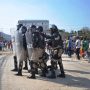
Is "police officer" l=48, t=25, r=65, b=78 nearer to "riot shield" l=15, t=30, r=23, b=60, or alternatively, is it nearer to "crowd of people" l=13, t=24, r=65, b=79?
"crowd of people" l=13, t=24, r=65, b=79

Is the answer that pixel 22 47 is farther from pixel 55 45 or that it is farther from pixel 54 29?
pixel 54 29

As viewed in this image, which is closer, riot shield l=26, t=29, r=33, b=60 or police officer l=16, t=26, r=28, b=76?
riot shield l=26, t=29, r=33, b=60

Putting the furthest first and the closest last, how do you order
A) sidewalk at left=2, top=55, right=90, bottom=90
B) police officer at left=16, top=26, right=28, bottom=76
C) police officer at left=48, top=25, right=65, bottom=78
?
1. police officer at left=16, top=26, right=28, bottom=76
2. police officer at left=48, top=25, right=65, bottom=78
3. sidewalk at left=2, top=55, right=90, bottom=90

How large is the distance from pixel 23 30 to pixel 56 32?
4.83 feet

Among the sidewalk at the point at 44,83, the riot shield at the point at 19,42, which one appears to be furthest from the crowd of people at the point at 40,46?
the sidewalk at the point at 44,83

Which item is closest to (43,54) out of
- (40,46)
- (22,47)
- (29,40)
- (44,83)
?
(40,46)

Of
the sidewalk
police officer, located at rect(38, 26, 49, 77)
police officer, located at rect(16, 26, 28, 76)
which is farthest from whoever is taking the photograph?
police officer, located at rect(16, 26, 28, 76)

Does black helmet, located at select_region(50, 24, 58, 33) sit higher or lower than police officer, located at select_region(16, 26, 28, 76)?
higher

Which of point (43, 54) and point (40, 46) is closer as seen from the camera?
point (40, 46)

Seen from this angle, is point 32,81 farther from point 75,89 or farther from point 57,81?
point 75,89

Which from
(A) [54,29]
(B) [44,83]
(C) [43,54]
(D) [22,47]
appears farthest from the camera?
(D) [22,47]

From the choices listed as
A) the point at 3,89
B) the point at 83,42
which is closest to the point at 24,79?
the point at 3,89

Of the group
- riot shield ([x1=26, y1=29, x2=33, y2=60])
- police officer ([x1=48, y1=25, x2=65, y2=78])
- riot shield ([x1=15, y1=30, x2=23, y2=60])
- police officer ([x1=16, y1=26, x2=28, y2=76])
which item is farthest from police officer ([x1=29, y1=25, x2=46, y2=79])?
riot shield ([x1=15, y1=30, x2=23, y2=60])

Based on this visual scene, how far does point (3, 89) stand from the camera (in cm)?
1063
